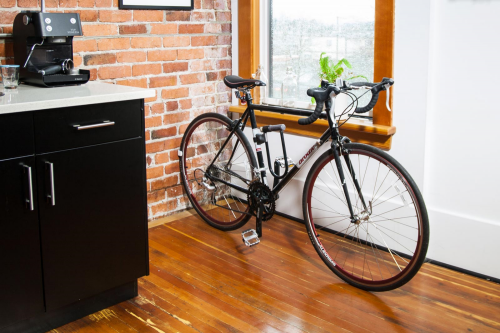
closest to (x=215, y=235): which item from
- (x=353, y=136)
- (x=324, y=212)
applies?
(x=324, y=212)

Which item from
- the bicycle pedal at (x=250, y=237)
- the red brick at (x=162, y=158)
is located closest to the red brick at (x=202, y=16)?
the red brick at (x=162, y=158)

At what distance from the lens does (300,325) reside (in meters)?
2.21

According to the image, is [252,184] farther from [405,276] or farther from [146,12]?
[146,12]

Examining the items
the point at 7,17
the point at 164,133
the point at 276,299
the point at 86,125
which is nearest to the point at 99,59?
the point at 7,17

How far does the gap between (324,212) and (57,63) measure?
171 centimetres

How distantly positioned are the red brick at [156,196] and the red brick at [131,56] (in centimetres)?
82

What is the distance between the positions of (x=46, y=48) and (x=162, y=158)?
1079 millimetres

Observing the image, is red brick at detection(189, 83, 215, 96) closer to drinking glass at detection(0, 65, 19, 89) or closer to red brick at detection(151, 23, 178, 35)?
red brick at detection(151, 23, 178, 35)

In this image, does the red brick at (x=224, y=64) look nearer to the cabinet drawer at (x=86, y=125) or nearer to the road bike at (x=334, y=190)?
the road bike at (x=334, y=190)

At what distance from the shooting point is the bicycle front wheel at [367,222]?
2.42 meters

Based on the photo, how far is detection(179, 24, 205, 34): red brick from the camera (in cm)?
328

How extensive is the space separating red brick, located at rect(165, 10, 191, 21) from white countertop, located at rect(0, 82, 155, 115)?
3.10 ft

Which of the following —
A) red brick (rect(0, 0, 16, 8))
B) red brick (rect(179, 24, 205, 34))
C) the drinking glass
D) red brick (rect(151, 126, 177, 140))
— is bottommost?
red brick (rect(151, 126, 177, 140))

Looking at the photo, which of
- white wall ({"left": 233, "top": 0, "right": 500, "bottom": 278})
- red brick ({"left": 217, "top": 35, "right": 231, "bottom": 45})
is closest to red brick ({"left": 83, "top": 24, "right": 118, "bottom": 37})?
red brick ({"left": 217, "top": 35, "right": 231, "bottom": 45})
